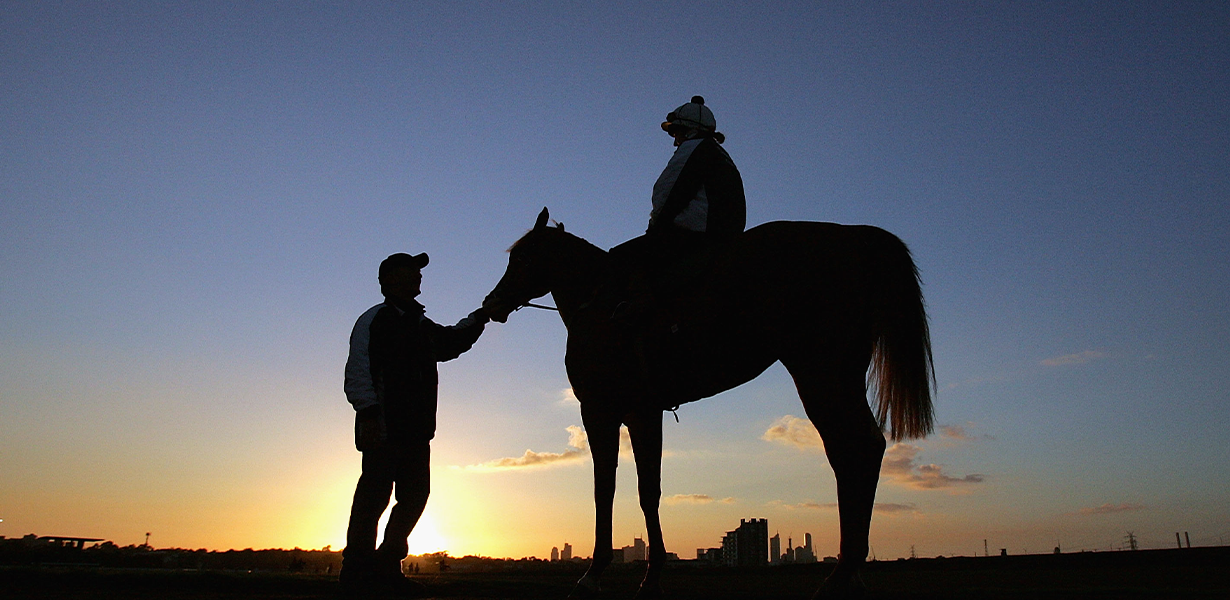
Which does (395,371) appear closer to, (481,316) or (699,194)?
(481,316)

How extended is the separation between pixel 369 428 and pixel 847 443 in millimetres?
3297

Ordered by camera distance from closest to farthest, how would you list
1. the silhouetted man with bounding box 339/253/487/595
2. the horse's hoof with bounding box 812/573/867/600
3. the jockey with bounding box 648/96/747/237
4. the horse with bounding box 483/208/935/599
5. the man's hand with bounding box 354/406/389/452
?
the horse's hoof with bounding box 812/573/867/600, the horse with bounding box 483/208/935/599, the silhouetted man with bounding box 339/253/487/595, the man's hand with bounding box 354/406/389/452, the jockey with bounding box 648/96/747/237

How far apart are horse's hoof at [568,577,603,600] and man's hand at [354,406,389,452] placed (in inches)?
69.6

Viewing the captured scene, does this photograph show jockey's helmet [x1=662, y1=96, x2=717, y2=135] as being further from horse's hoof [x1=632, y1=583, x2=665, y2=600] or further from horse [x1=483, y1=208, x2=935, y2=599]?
horse's hoof [x1=632, y1=583, x2=665, y2=600]

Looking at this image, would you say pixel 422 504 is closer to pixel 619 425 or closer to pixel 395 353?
pixel 395 353

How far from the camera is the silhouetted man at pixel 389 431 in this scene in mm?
5379

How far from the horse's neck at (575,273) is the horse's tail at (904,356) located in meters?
2.29

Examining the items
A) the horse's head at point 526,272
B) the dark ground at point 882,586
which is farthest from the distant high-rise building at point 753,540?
the horse's head at point 526,272

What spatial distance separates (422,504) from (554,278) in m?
2.11

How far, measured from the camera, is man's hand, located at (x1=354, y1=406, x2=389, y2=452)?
18.0ft

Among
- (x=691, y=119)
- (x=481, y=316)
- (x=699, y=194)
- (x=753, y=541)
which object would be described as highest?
(x=691, y=119)

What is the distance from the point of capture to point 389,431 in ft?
18.5

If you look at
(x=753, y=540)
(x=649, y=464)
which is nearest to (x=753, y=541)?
(x=753, y=540)

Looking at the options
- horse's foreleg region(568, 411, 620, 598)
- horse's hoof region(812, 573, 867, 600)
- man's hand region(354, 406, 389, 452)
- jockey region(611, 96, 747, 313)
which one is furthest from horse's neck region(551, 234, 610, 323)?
horse's hoof region(812, 573, 867, 600)
